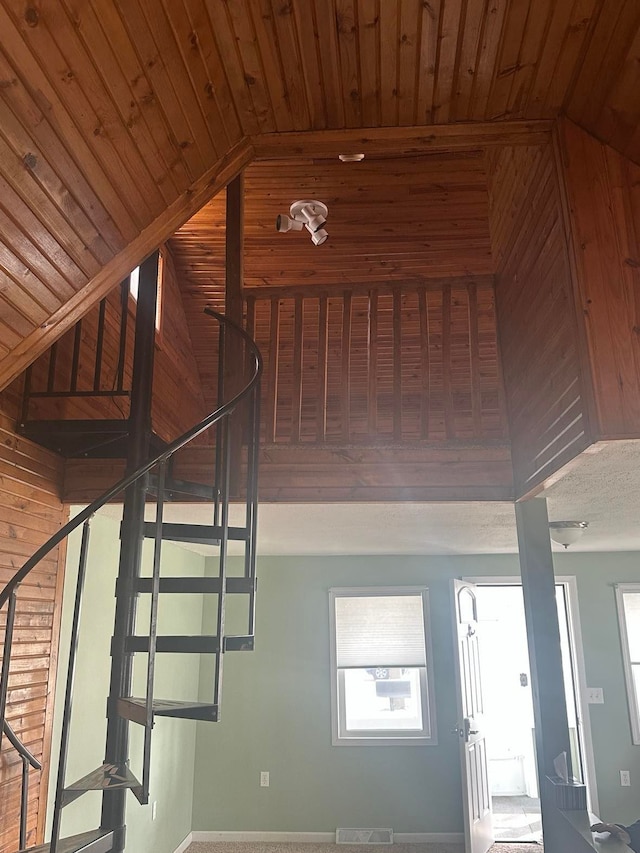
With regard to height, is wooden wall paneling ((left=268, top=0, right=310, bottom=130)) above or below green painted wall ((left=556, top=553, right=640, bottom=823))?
above

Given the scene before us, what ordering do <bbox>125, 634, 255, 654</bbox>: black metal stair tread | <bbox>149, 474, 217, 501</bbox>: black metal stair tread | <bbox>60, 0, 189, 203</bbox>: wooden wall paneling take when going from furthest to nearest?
<bbox>149, 474, 217, 501</bbox>: black metal stair tread, <bbox>125, 634, 255, 654</bbox>: black metal stair tread, <bbox>60, 0, 189, 203</bbox>: wooden wall paneling

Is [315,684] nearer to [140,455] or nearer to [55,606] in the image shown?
[55,606]

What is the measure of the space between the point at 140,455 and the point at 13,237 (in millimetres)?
1360

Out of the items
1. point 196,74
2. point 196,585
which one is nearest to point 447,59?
point 196,74

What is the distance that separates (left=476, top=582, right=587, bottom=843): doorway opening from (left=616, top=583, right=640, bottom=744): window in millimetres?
512

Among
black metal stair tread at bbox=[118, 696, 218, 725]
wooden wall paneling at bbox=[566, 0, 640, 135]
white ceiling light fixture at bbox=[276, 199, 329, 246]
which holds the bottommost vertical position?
black metal stair tread at bbox=[118, 696, 218, 725]

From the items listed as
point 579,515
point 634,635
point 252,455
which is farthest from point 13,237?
point 634,635

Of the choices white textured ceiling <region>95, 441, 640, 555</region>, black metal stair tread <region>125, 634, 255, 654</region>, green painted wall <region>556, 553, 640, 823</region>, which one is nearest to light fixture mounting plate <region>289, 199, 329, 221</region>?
white textured ceiling <region>95, 441, 640, 555</region>

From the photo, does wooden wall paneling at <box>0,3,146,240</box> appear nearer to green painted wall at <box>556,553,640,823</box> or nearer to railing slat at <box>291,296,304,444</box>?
railing slat at <box>291,296,304,444</box>

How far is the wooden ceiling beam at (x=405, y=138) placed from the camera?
2.99m

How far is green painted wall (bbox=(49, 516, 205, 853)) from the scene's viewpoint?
13.8ft

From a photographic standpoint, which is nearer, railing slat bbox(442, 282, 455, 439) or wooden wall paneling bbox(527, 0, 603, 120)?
wooden wall paneling bbox(527, 0, 603, 120)

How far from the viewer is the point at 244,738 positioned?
6668 mm

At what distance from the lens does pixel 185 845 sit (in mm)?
6250
